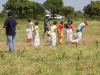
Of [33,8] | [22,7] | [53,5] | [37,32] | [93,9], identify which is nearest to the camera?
[37,32]

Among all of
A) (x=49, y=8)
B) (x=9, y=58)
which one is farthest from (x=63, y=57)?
(x=49, y=8)

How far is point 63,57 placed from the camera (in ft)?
30.2

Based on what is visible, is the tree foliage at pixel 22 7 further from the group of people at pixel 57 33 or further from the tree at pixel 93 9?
the group of people at pixel 57 33

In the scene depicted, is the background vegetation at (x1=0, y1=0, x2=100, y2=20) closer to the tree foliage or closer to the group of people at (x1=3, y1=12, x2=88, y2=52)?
the tree foliage

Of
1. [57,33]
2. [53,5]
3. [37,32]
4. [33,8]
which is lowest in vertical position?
[57,33]

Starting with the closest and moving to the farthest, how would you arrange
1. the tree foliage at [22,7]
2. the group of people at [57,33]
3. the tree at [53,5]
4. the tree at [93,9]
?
1. the group of people at [57,33]
2. the tree foliage at [22,7]
3. the tree at [53,5]
4. the tree at [93,9]

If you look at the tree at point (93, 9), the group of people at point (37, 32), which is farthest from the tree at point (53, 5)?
the group of people at point (37, 32)

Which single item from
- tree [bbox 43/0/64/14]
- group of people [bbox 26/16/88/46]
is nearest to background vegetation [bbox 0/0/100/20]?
tree [bbox 43/0/64/14]

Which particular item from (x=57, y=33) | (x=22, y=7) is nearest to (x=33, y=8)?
(x=22, y=7)

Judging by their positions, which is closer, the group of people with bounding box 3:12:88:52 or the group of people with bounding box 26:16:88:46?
the group of people with bounding box 3:12:88:52

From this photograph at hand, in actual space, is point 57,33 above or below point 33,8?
below

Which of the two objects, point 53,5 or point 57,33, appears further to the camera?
point 53,5

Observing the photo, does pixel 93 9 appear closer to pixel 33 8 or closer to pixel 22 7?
pixel 33 8

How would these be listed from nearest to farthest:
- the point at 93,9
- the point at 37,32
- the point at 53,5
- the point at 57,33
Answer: the point at 37,32 → the point at 57,33 → the point at 53,5 → the point at 93,9
